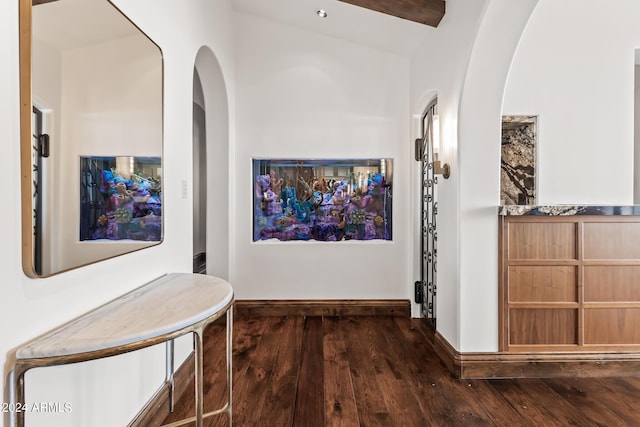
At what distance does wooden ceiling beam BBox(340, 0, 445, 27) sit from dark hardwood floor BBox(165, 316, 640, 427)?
271 centimetres

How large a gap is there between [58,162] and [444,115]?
2467 millimetres

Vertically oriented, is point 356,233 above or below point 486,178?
below

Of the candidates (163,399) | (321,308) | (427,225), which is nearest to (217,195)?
(321,308)

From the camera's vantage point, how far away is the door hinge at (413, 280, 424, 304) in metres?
3.53

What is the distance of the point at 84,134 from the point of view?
4.22 feet

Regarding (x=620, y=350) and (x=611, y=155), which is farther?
(x=611, y=155)

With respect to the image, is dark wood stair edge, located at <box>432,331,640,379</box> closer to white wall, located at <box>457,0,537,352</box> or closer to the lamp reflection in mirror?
white wall, located at <box>457,0,537,352</box>

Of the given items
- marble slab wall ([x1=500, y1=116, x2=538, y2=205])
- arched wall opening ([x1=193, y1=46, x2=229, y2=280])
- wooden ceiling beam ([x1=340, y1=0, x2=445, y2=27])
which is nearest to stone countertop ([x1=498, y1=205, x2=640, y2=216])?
marble slab wall ([x1=500, y1=116, x2=538, y2=205])

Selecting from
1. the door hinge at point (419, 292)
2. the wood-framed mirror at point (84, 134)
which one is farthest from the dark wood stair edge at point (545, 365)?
the wood-framed mirror at point (84, 134)

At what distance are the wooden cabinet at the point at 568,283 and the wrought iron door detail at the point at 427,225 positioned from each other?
88cm

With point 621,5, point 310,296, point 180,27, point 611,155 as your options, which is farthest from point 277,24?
point 611,155

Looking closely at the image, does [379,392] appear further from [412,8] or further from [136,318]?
[412,8]

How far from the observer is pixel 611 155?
306 cm

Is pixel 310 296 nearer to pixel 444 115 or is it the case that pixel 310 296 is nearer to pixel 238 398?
pixel 238 398
